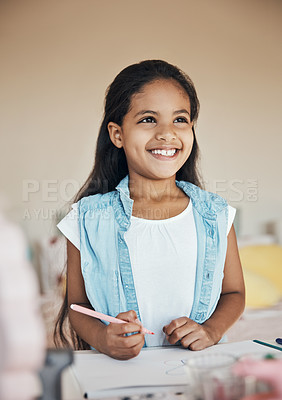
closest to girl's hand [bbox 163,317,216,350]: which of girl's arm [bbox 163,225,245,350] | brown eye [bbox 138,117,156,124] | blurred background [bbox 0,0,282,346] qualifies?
girl's arm [bbox 163,225,245,350]

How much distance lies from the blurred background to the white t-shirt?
54.5 inches

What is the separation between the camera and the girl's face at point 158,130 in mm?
866

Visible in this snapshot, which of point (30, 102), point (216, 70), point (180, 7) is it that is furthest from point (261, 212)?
point (30, 102)

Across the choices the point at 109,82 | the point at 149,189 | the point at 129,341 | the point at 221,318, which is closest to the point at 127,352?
the point at 129,341

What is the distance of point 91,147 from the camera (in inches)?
93.0

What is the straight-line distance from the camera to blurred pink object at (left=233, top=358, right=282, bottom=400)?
379 mm

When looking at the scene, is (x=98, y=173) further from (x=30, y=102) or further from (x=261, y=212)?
(x=261, y=212)

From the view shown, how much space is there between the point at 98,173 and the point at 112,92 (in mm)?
165

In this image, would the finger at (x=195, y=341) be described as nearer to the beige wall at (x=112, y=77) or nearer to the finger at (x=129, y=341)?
the finger at (x=129, y=341)

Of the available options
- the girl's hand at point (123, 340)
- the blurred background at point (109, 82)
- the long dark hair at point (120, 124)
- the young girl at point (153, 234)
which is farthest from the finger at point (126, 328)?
the blurred background at point (109, 82)

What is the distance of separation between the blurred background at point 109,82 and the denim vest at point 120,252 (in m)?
1.37

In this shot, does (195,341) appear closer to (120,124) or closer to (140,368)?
(140,368)

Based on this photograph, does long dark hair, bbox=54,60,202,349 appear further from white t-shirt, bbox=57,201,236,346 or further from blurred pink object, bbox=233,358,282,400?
blurred pink object, bbox=233,358,282,400

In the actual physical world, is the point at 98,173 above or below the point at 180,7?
below
